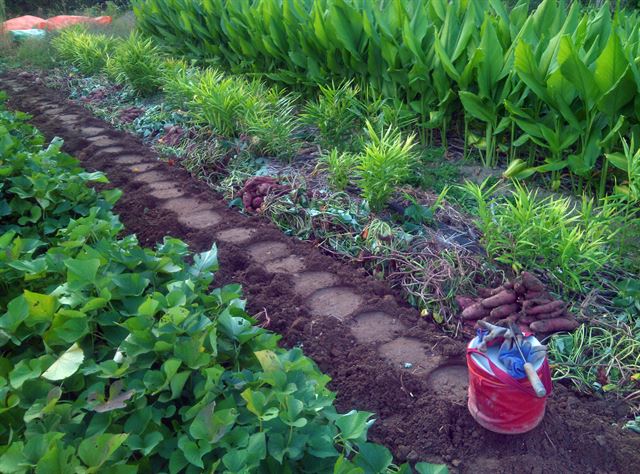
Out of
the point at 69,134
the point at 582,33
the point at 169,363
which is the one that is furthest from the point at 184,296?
the point at 69,134

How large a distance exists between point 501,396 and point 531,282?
820 millimetres

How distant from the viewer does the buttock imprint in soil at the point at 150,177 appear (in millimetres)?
4324

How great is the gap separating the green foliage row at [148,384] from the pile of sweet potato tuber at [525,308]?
1283 millimetres

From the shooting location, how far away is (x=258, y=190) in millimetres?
3846

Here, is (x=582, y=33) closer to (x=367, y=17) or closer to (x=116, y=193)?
(x=367, y=17)

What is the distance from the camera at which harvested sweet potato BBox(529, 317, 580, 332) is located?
8.33 ft

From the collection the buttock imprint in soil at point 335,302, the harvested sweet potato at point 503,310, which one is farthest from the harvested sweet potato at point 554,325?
the buttock imprint in soil at point 335,302

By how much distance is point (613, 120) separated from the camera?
3342mm

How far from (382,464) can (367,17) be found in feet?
12.8

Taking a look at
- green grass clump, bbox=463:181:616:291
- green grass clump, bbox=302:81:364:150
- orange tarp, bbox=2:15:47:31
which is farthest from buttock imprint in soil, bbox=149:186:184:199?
orange tarp, bbox=2:15:47:31

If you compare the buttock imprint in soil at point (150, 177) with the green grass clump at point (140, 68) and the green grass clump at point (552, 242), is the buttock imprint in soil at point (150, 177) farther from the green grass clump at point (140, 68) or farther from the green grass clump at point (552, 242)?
the green grass clump at point (552, 242)

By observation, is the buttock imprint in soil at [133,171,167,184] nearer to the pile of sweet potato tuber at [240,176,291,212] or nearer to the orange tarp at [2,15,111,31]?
the pile of sweet potato tuber at [240,176,291,212]

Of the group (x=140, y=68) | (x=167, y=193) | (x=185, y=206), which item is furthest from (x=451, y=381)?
(x=140, y=68)

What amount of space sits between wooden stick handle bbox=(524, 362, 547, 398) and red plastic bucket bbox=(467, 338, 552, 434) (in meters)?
0.06
